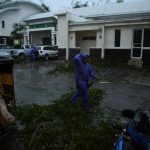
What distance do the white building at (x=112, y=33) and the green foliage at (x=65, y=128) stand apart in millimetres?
12988

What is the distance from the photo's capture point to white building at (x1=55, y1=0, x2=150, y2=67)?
20.4 m

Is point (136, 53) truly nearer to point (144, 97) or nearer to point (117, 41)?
point (117, 41)

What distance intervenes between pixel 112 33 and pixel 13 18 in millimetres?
24463

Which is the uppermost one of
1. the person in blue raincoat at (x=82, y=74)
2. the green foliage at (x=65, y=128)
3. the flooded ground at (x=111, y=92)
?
the person in blue raincoat at (x=82, y=74)

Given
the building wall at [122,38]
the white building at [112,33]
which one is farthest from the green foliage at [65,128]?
the building wall at [122,38]

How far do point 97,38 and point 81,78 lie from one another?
16.3 meters

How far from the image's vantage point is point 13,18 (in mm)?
42562

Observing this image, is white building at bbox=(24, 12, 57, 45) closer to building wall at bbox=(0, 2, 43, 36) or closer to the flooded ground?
building wall at bbox=(0, 2, 43, 36)

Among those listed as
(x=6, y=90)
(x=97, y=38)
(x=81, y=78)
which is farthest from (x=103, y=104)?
(x=97, y=38)

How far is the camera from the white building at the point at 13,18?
40.4 metres

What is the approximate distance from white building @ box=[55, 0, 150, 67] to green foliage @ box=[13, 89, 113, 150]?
12988mm

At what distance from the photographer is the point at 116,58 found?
21922mm

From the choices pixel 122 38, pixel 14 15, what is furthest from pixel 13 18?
pixel 122 38

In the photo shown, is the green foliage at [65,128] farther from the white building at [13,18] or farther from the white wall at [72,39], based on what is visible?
the white building at [13,18]
